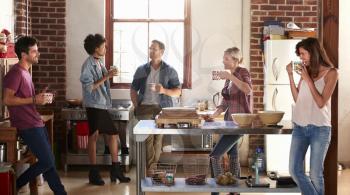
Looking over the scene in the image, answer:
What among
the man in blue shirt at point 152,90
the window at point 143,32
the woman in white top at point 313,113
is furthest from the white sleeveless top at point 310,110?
the window at point 143,32

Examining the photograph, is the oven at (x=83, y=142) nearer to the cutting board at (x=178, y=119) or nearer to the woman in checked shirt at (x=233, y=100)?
the woman in checked shirt at (x=233, y=100)

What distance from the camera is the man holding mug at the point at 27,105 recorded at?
18.4ft

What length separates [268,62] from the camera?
805cm

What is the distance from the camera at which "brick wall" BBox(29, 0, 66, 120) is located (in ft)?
28.0

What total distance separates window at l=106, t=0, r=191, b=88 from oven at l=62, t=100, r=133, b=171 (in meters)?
0.76

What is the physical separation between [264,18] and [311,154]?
3.61 metres

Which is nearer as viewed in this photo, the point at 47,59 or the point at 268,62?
the point at 268,62

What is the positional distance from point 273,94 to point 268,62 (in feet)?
1.35

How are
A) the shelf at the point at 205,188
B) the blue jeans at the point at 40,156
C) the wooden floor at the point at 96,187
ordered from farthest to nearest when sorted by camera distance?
the wooden floor at the point at 96,187 → the blue jeans at the point at 40,156 → the shelf at the point at 205,188


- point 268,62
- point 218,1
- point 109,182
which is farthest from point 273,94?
point 109,182

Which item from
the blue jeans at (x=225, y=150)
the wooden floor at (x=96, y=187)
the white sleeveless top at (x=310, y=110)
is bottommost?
the wooden floor at (x=96, y=187)

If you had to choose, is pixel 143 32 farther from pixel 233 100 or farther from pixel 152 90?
pixel 233 100

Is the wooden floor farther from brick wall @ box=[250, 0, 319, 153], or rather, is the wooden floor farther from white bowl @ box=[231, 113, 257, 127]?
white bowl @ box=[231, 113, 257, 127]

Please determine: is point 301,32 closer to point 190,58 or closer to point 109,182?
point 190,58
